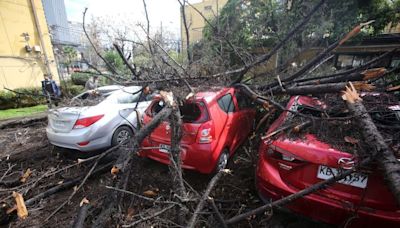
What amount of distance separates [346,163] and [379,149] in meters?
0.27

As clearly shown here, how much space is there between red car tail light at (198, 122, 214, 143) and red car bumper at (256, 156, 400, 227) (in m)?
0.96

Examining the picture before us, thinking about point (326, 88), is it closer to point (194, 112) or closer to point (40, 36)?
point (194, 112)

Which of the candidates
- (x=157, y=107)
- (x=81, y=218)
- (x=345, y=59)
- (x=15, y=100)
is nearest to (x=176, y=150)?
(x=81, y=218)

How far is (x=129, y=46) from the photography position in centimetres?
536

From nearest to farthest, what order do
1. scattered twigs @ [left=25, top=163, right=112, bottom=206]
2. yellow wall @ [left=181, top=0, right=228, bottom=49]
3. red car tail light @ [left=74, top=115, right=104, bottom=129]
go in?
scattered twigs @ [left=25, top=163, right=112, bottom=206], red car tail light @ [left=74, top=115, right=104, bottom=129], yellow wall @ [left=181, top=0, right=228, bottom=49]

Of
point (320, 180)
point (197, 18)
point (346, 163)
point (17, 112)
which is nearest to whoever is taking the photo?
point (346, 163)

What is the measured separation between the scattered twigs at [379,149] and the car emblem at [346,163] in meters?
0.16

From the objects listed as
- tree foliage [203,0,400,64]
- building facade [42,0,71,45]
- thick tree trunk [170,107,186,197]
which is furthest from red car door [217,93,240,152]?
building facade [42,0,71,45]

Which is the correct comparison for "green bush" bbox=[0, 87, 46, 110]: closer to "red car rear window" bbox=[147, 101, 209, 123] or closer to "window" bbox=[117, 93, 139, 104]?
"window" bbox=[117, 93, 139, 104]

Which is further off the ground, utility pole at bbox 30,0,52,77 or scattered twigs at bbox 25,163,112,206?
utility pole at bbox 30,0,52,77

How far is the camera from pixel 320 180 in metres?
2.10

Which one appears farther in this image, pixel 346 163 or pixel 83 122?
pixel 83 122

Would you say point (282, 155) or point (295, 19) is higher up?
point (295, 19)

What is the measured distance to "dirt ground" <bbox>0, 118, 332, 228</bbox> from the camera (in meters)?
2.64
